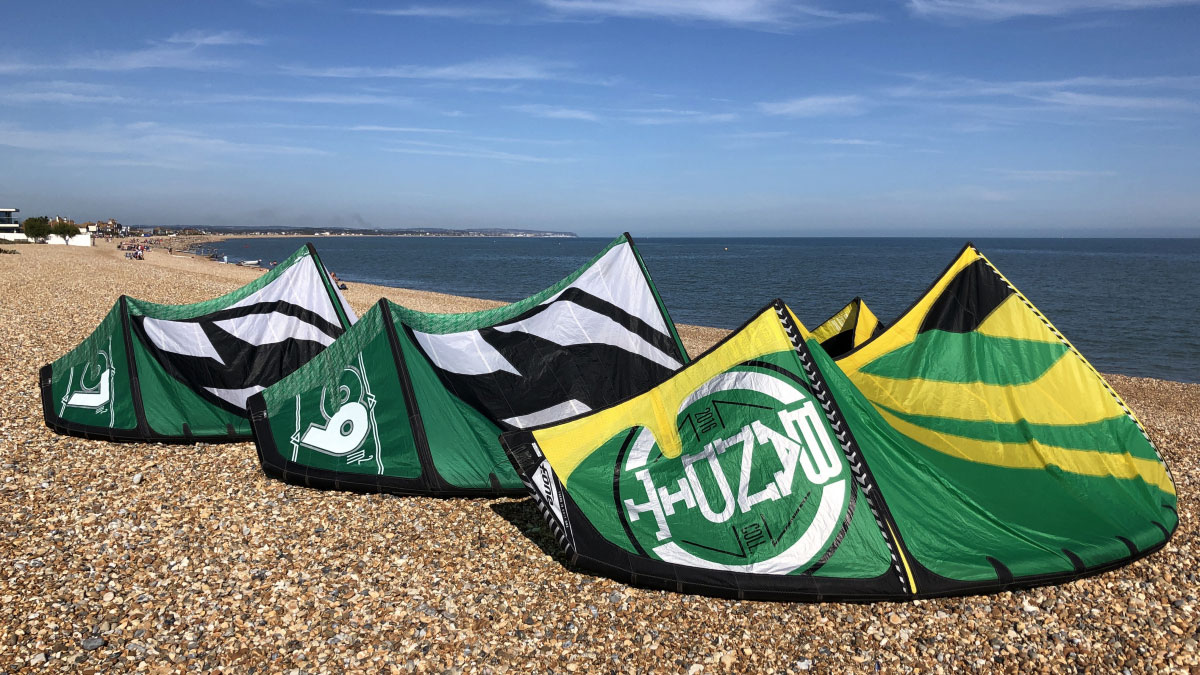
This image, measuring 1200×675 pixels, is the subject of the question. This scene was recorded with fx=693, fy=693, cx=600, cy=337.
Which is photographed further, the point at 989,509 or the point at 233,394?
the point at 233,394

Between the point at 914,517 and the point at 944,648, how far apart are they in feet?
3.84

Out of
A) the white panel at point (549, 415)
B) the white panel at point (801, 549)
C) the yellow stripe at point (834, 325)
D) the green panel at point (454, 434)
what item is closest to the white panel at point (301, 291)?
the green panel at point (454, 434)

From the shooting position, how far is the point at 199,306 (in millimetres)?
10102

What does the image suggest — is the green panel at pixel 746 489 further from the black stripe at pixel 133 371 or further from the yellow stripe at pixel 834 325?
the black stripe at pixel 133 371

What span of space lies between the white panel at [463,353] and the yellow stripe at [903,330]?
4124 millimetres

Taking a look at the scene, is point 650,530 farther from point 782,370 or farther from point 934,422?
point 934,422

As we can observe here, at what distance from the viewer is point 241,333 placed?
10.1m

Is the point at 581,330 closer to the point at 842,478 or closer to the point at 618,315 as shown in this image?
the point at 618,315

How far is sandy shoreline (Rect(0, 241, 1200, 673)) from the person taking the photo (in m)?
4.96

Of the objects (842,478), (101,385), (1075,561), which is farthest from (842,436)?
(101,385)

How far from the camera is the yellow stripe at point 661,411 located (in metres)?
6.54

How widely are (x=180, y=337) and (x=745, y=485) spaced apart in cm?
802

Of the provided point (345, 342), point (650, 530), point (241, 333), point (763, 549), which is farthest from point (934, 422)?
point (241, 333)

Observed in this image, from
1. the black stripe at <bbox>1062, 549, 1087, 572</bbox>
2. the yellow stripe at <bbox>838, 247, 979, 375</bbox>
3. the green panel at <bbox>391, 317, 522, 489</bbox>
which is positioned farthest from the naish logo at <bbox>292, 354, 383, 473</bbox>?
the black stripe at <bbox>1062, 549, 1087, 572</bbox>
